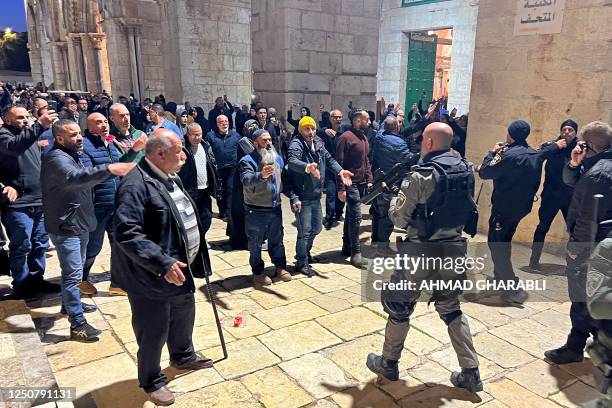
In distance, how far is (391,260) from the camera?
591 cm

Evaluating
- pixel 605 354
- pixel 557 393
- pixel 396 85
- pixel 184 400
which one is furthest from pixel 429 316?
pixel 396 85

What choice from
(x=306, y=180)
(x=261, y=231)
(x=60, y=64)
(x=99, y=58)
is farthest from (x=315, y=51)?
(x=60, y=64)

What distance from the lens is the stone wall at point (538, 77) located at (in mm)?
5500

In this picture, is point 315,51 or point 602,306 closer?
point 602,306

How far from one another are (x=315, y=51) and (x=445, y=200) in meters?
7.56

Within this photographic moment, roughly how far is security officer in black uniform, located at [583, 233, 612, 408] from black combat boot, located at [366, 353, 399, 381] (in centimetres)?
129

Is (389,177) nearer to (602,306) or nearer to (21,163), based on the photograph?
(602,306)

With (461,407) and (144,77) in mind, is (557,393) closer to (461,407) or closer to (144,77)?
(461,407)

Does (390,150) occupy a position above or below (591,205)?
above

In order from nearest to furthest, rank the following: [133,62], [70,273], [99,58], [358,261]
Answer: [70,273]
[358,261]
[133,62]
[99,58]

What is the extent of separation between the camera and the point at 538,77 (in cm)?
610

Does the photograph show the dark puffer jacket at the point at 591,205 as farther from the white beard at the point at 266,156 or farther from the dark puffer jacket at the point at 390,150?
the white beard at the point at 266,156

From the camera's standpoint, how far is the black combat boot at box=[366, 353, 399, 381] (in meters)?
3.26

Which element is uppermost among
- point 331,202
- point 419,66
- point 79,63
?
point 79,63
